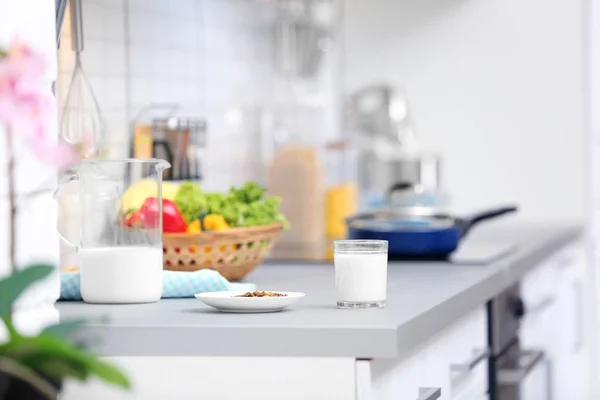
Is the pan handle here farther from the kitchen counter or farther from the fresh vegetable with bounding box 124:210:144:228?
the fresh vegetable with bounding box 124:210:144:228

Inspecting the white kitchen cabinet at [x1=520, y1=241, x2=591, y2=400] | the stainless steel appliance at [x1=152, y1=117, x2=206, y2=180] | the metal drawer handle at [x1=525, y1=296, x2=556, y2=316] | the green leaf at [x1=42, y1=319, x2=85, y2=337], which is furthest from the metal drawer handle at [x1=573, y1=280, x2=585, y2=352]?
the green leaf at [x1=42, y1=319, x2=85, y2=337]

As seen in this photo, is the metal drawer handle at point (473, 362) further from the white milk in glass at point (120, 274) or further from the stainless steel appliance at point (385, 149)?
the stainless steel appliance at point (385, 149)

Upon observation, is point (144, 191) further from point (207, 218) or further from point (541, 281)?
point (541, 281)

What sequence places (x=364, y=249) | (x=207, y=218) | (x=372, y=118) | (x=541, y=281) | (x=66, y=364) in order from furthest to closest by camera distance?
(x=372, y=118)
(x=541, y=281)
(x=207, y=218)
(x=364, y=249)
(x=66, y=364)

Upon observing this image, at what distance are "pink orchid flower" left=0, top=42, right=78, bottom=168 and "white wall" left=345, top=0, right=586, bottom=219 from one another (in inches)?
117

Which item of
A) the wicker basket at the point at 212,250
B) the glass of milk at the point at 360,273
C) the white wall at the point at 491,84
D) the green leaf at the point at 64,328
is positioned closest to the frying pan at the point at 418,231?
the wicker basket at the point at 212,250

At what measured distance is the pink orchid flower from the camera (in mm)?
777

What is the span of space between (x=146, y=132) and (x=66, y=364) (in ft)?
4.81

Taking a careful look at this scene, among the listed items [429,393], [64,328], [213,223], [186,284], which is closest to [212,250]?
[213,223]

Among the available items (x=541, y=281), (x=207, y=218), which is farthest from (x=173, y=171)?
(x=541, y=281)

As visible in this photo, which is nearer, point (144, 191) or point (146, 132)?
point (144, 191)

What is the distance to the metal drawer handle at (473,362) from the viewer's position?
1752mm

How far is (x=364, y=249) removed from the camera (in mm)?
1439

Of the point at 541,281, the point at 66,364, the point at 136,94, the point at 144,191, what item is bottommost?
the point at 541,281
